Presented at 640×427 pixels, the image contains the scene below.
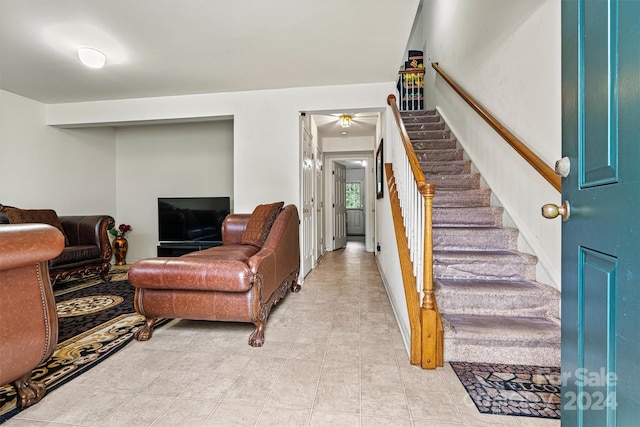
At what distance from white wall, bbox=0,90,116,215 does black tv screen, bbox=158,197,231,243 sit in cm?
122

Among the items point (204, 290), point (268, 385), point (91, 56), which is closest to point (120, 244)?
point (91, 56)

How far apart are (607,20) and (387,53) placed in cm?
226

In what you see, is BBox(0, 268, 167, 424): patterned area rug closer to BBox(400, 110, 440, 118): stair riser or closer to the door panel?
BBox(400, 110, 440, 118): stair riser

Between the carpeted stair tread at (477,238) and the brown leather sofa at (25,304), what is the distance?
237 centimetres

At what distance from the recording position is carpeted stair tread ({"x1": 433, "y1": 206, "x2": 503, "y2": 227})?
2455 millimetres

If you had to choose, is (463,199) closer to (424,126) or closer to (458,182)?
(458,182)

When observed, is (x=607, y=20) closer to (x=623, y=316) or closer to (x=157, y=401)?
(x=623, y=316)

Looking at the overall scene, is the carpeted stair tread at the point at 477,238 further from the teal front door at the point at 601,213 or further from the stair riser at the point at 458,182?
the teal front door at the point at 601,213

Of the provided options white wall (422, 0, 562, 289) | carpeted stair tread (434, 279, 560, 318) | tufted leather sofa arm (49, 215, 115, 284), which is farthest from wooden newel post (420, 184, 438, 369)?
tufted leather sofa arm (49, 215, 115, 284)

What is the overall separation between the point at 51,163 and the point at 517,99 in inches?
216

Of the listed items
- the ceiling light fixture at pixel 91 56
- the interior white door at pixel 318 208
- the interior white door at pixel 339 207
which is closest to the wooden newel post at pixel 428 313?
the interior white door at pixel 318 208

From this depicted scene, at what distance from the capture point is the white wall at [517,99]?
1841 millimetres

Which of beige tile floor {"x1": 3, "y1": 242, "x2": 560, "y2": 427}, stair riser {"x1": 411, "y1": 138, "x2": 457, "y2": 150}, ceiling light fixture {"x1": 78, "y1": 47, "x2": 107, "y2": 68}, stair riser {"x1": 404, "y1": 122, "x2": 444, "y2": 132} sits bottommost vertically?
beige tile floor {"x1": 3, "y1": 242, "x2": 560, "y2": 427}

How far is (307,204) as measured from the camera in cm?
381
